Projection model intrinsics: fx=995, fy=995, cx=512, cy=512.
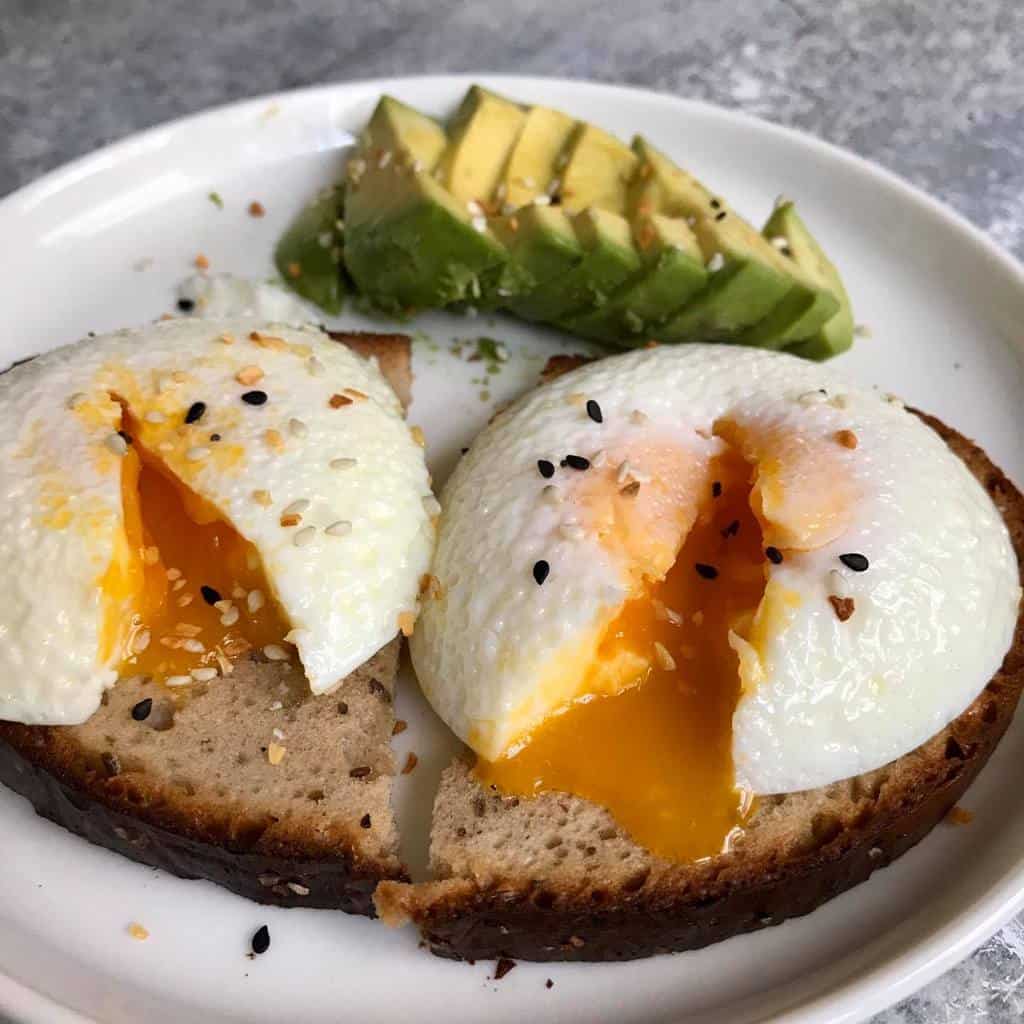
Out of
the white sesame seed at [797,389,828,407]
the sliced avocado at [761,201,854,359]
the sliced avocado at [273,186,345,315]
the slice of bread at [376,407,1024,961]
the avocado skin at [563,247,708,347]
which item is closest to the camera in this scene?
the slice of bread at [376,407,1024,961]

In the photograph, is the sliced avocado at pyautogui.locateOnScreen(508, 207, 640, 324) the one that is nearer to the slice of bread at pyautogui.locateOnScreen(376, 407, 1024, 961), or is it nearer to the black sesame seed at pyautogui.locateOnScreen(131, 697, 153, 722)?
the slice of bread at pyautogui.locateOnScreen(376, 407, 1024, 961)

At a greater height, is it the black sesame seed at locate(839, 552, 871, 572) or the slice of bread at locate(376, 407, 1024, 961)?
the black sesame seed at locate(839, 552, 871, 572)

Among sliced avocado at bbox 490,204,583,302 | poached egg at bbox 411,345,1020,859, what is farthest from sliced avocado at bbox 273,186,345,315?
poached egg at bbox 411,345,1020,859

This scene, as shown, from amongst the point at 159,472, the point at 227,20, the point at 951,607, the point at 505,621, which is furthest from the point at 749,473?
the point at 227,20

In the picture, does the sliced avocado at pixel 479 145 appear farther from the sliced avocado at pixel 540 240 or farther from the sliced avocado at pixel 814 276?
the sliced avocado at pixel 814 276

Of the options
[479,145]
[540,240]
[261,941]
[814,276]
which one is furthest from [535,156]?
[261,941]

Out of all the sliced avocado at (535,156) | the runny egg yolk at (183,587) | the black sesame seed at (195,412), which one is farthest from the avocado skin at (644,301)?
the runny egg yolk at (183,587)
